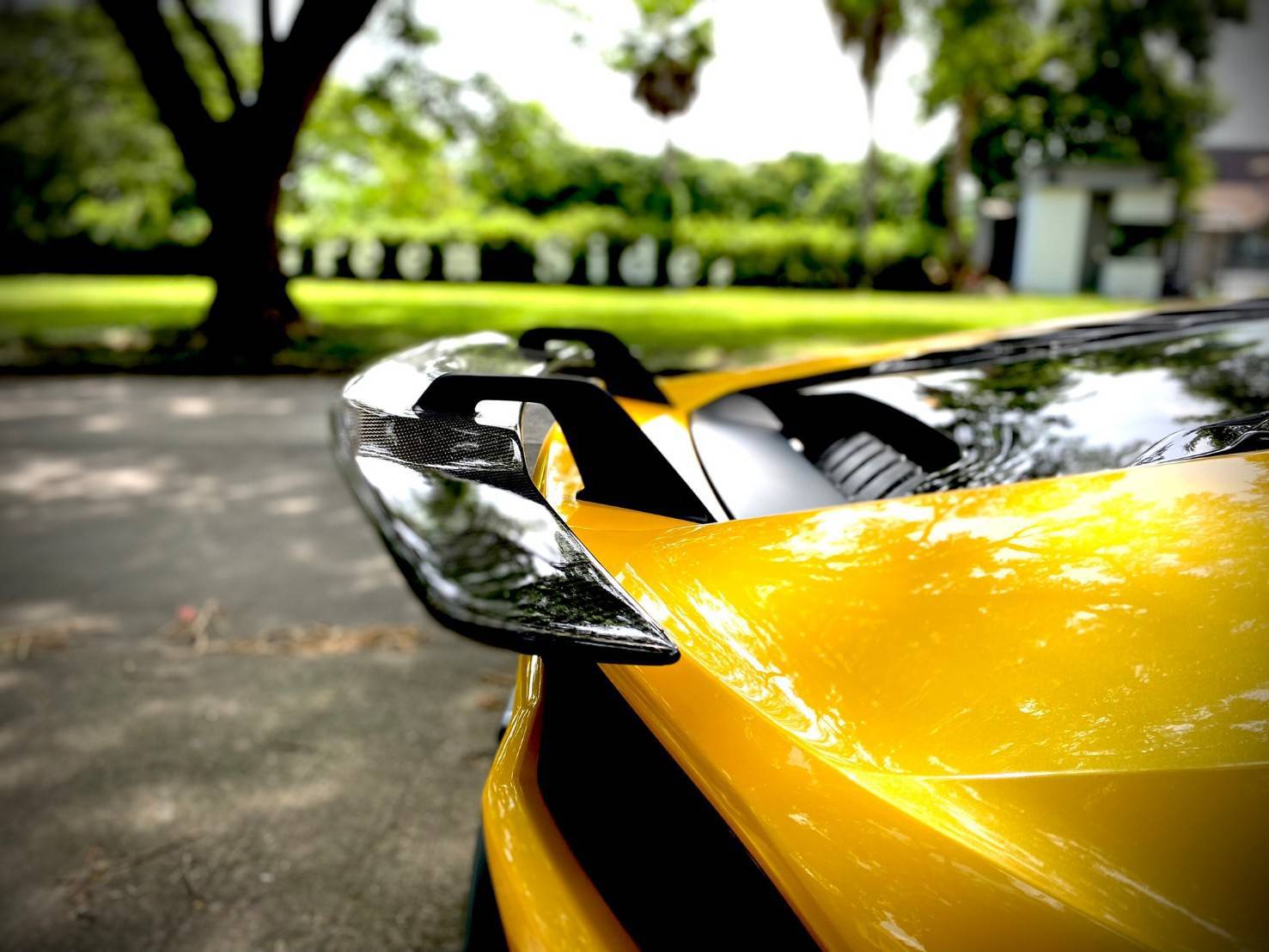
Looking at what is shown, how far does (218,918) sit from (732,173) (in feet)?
189

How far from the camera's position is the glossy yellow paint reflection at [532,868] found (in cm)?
92

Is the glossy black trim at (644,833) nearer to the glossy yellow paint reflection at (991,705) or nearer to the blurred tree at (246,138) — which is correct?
the glossy yellow paint reflection at (991,705)

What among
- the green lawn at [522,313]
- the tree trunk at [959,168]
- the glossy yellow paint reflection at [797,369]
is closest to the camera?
the glossy yellow paint reflection at [797,369]

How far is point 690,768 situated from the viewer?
84 centimetres

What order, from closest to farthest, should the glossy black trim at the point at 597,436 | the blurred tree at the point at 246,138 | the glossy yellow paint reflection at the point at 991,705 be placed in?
the glossy yellow paint reflection at the point at 991,705, the glossy black trim at the point at 597,436, the blurred tree at the point at 246,138

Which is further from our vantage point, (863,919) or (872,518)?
(872,518)

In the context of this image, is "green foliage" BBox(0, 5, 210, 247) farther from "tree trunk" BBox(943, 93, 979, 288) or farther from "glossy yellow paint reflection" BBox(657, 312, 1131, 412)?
"glossy yellow paint reflection" BBox(657, 312, 1131, 412)

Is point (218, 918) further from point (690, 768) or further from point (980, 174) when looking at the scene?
point (980, 174)

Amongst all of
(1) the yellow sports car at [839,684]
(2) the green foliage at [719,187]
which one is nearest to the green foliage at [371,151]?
(2) the green foliage at [719,187]

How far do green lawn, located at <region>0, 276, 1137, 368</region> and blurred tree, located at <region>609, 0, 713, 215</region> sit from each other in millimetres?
4561

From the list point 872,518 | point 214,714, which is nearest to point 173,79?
point 214,714

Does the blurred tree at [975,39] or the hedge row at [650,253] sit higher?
the blurred tree at [975,39]

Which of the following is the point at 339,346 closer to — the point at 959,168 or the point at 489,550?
the point at 489,550

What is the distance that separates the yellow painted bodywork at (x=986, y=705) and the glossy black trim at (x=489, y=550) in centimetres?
14
